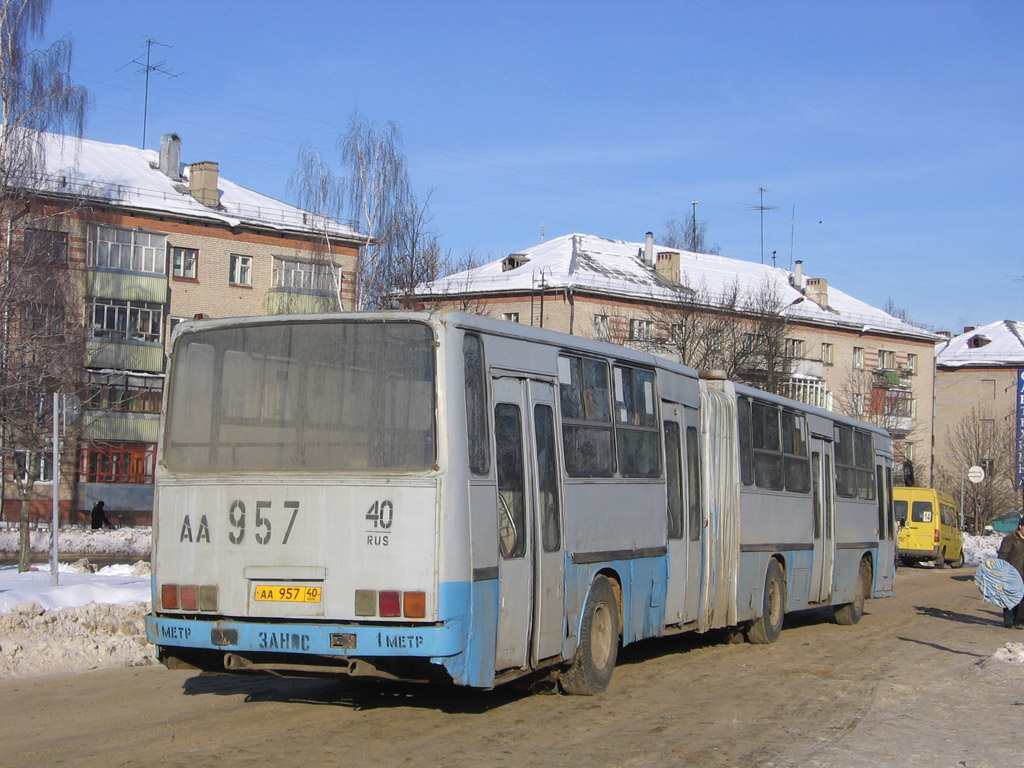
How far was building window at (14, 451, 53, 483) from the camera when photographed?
34128mm

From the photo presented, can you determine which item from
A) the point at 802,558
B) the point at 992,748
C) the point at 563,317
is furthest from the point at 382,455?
the point at 563,317

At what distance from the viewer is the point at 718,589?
13797 millimetres

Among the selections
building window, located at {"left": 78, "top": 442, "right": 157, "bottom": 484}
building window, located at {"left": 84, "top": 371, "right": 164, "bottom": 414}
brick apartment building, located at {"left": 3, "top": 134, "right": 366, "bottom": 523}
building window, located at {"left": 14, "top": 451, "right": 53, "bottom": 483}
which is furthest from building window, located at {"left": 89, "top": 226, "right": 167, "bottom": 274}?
building window, located at {"left": 14, "top": 451, "right": 53, "bottom": 483}

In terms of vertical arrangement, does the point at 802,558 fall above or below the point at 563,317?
below

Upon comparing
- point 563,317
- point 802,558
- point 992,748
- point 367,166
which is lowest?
point 992,748

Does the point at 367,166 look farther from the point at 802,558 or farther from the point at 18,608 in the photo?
the point at 18,608

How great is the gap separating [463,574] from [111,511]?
41503mm

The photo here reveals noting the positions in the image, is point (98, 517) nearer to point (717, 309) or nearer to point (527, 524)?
point (717, 309)

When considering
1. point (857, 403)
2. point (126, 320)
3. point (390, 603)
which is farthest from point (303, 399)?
point (857, 403)

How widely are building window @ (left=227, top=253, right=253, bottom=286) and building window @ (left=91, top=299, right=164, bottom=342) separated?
365 centimetres

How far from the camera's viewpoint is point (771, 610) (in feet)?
51.6

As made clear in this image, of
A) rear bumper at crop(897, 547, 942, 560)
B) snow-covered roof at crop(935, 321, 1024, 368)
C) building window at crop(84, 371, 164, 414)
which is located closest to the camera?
rear bumper at crop(897, 547, 942, 560)

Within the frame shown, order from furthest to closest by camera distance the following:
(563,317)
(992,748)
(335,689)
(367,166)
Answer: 1. (563,317)
2. (367,166)
3. (335,689)
4. (992,748)

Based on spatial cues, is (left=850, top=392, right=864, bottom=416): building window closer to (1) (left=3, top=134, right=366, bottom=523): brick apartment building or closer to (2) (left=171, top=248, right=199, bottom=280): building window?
(1) (left=3, top=134, right=366, bottom=523): brick apartment building
